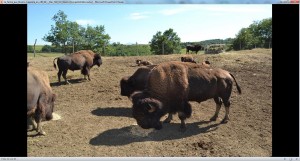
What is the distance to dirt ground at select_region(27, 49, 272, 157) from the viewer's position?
4.50m

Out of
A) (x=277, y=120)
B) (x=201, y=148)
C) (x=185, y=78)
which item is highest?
(x=185, y=78)

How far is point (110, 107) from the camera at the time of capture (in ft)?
22.9

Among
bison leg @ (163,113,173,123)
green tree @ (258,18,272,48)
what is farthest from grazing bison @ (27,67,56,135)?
green tree @ (258,18,272,48)

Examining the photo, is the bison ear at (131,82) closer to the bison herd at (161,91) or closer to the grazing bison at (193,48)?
the bison herd at (161,91)

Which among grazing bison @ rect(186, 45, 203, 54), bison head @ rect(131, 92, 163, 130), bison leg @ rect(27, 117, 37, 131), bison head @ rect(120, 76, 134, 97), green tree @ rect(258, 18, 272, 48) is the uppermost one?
grazing bison @ rect(186, 45, 203, 54)

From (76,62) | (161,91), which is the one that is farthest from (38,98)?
(76,62)

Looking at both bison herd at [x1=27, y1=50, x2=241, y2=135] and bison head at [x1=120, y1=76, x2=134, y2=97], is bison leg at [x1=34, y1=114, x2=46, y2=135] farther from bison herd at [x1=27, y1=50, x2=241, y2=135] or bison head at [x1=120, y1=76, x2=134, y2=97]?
bison head at [x1=120, y1=76, x2=134, y2=97]

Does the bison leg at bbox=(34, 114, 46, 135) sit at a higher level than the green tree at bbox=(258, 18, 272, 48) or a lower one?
lower

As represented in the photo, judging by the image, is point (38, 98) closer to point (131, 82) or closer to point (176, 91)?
point (131, 82)

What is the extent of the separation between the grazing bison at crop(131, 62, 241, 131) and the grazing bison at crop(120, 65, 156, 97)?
2.90 ft
